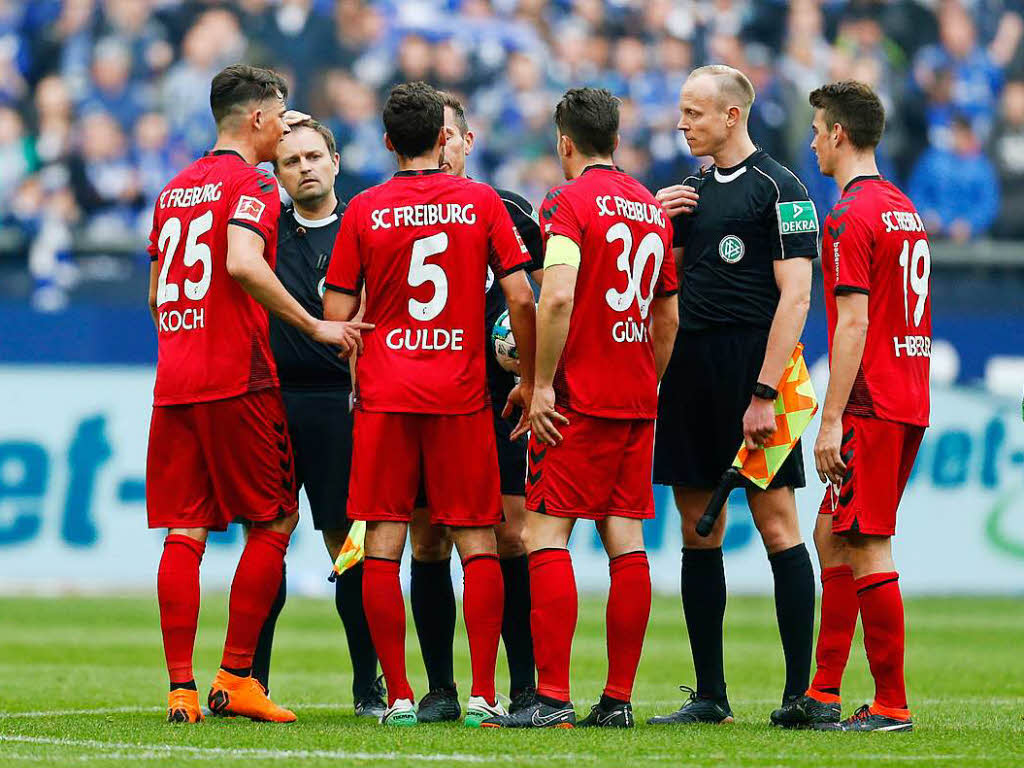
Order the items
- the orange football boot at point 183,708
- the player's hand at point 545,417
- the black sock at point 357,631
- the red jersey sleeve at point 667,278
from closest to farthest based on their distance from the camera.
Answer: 1. the player's hand at point 545,417
2. the orange football boot at point 183,708
3. the red jersey sleeve at point 667,278
4. the black sock at point 357,631

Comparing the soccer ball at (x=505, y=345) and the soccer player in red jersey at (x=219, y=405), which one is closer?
the soccer player in red jersey at (x=219, y=405)

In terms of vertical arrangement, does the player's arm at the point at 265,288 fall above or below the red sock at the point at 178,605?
above

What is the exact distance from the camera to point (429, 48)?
16.6 meters

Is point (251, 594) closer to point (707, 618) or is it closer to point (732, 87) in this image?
point (707, 618)

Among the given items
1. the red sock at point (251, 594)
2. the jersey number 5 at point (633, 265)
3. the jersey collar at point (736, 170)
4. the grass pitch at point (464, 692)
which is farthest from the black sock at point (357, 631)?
the jersey collar at point (736, 170)

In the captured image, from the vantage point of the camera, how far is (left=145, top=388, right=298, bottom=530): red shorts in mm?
6730

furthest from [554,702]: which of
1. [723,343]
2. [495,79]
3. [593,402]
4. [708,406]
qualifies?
[495,79]

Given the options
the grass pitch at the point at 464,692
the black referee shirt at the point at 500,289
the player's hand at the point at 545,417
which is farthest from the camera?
the black referee shirt at the point at 500,289

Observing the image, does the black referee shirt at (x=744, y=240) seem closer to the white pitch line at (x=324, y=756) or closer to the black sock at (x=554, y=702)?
the black sock at (x=554, y=702)

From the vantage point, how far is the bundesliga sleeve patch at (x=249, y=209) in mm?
6602

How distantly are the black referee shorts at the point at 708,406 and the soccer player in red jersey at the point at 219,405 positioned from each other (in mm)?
1520

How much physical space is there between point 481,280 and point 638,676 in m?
3.52

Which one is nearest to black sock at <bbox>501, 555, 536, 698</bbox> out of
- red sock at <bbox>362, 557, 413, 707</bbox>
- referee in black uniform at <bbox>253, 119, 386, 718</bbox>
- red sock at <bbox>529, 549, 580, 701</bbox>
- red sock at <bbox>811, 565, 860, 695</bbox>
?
referee in black uniform at <bbox>253, 119, 386, 718</bbox>

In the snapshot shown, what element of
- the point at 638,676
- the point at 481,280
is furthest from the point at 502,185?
the point at 481,280
